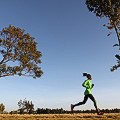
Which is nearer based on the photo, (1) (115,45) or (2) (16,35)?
(1) (115,45)

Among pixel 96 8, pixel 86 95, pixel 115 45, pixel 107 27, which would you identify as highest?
pixel 96 8

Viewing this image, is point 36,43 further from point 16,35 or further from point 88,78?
point 88,78

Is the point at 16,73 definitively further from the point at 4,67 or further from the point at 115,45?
the point at 115,45

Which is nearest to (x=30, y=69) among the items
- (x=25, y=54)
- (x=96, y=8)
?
(x=25, y=54)

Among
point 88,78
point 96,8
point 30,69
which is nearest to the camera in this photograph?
point 88,78

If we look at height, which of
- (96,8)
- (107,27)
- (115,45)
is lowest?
(115,45)

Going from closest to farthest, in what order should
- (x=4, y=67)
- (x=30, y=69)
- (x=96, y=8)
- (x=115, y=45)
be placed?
(x=115, y=45), (x=96, y=8), (x=4, y=67), (x=30, y=69)

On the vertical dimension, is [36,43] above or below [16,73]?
above

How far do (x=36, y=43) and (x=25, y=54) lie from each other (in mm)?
2516

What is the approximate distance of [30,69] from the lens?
45344 millimetres

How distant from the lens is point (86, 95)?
1460cm

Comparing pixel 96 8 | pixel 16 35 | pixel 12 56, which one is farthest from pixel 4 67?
pixel 96 8

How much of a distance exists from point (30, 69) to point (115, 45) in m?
16.9

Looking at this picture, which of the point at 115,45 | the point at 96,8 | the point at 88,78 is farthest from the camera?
the point at 96,8
